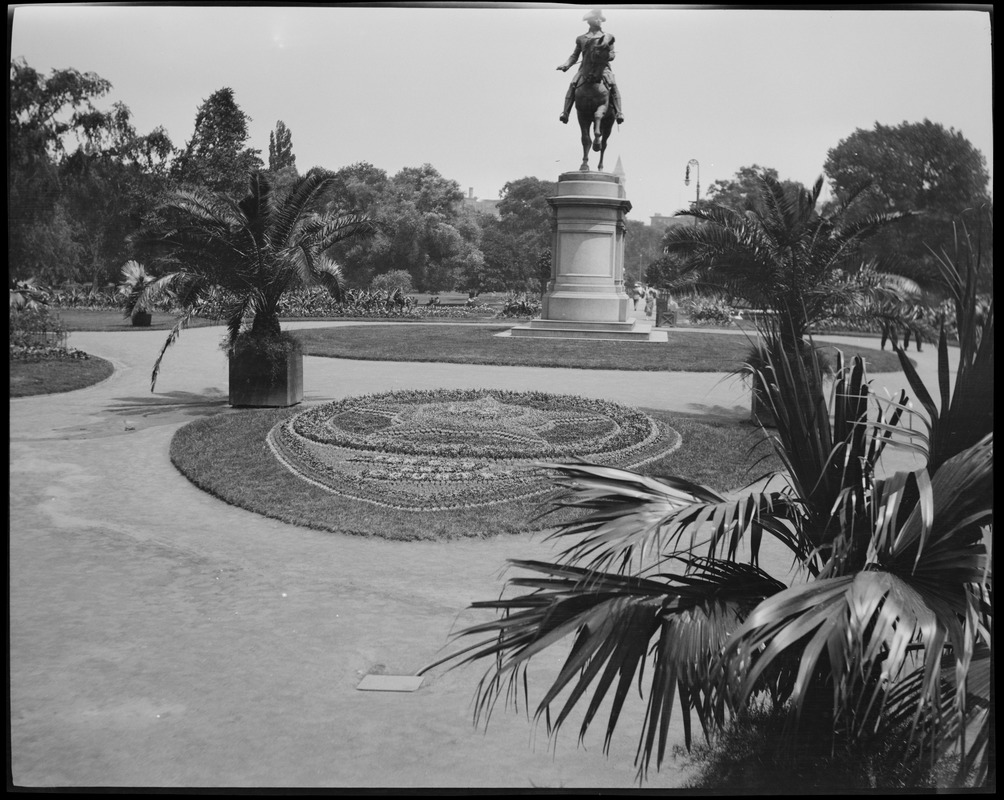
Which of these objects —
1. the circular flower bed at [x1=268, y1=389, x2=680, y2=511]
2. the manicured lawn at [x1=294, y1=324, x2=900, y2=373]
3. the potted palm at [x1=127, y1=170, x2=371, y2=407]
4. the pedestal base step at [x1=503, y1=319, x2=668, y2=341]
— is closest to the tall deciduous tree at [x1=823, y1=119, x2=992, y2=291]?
the circular flower bed at [x1=268, y1=389, x2=680, y2=511]

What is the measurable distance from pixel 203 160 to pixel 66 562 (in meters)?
2.18

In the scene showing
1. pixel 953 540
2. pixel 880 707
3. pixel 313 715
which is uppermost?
pixel 953 540

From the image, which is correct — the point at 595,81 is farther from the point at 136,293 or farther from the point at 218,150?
the point at 136,293

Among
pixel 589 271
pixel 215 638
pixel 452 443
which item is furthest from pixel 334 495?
pixel 589 271

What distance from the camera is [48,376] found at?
5695 millimetres

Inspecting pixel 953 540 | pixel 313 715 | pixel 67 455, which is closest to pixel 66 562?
pixel 67 455

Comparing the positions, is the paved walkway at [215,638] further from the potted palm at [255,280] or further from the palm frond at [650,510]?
the potted palm at [255,280]

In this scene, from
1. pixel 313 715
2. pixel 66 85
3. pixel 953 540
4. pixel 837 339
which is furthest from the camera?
pixel 837 339

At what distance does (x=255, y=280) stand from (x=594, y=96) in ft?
18.3

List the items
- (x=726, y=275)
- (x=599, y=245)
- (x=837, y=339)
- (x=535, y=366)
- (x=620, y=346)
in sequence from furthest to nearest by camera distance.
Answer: (x=599, y=245), (x=620, y=346), (x=535, y=366), (x=726, y=275), (x=837, y=339)

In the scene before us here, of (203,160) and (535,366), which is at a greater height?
(203,160)

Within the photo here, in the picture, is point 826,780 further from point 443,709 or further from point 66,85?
point 66,85

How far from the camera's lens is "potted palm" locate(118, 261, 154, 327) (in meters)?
6.47

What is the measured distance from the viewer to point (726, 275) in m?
7.76
